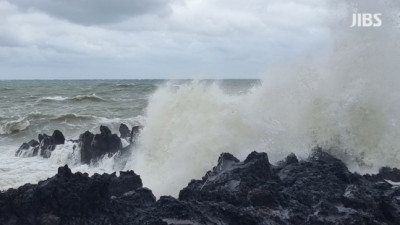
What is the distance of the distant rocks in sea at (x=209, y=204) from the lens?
570 cm

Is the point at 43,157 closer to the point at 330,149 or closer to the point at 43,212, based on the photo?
the point at 330,149

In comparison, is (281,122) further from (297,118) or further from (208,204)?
(208,204)

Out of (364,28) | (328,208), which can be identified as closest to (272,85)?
(364,28)

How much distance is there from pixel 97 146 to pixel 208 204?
940cm

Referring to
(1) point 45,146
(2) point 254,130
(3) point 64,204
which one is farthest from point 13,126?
(3) point 64,204

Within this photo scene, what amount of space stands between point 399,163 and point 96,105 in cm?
2954

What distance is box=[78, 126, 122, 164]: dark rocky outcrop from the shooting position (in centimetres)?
1462

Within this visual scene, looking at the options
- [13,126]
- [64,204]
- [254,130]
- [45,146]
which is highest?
[64,204]

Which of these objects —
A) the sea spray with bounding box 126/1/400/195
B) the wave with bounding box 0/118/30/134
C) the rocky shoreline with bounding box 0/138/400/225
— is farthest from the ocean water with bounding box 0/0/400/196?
the wave with bounding box 0/118/30/134

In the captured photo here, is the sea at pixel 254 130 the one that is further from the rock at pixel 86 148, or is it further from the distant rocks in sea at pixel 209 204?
the distant rocks in sea at pixel 209 204

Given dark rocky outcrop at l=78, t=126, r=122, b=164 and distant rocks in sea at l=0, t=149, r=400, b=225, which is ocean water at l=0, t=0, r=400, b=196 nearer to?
dark rocky outcrop at l=78, t=126, r=122, b=164

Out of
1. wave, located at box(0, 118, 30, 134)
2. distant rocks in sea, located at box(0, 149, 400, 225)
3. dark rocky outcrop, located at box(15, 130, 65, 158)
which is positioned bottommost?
wave, located at box(0, 118, 30, 134)

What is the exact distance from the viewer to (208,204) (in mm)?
5902

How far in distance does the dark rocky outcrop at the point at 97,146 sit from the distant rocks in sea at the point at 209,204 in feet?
26.1
